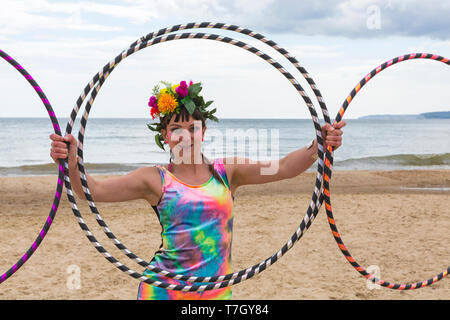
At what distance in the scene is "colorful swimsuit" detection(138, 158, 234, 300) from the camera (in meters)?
3.51

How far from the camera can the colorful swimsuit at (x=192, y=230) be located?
3.51m

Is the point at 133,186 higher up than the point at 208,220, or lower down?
higher up

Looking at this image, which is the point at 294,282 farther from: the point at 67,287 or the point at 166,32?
the point at 166,32

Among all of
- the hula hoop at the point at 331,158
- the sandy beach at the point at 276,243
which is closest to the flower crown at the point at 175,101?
the hula hoop at the point at 331,158

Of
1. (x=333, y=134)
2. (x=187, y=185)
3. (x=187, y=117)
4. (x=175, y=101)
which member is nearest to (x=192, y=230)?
(x=187, y=185)

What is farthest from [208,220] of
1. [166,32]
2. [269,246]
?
[269,246]

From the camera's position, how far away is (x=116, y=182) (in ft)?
12.3

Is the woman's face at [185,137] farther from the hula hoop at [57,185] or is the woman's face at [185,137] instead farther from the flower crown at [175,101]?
the hula hoop at [57,185]

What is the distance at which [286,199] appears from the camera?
1358 cm

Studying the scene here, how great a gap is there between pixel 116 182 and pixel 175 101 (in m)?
0.76

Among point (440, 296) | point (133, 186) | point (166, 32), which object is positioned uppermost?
point (166, 32)

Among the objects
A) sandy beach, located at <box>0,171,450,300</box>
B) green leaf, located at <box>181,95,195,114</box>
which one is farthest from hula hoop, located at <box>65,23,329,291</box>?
sandy beach, located at <box>0,171,450,300</box>

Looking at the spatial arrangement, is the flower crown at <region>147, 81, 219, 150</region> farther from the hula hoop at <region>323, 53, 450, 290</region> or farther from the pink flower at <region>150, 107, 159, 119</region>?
the hula hoop at <region>323, 53, 450, 290</region>

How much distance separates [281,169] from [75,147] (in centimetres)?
161
